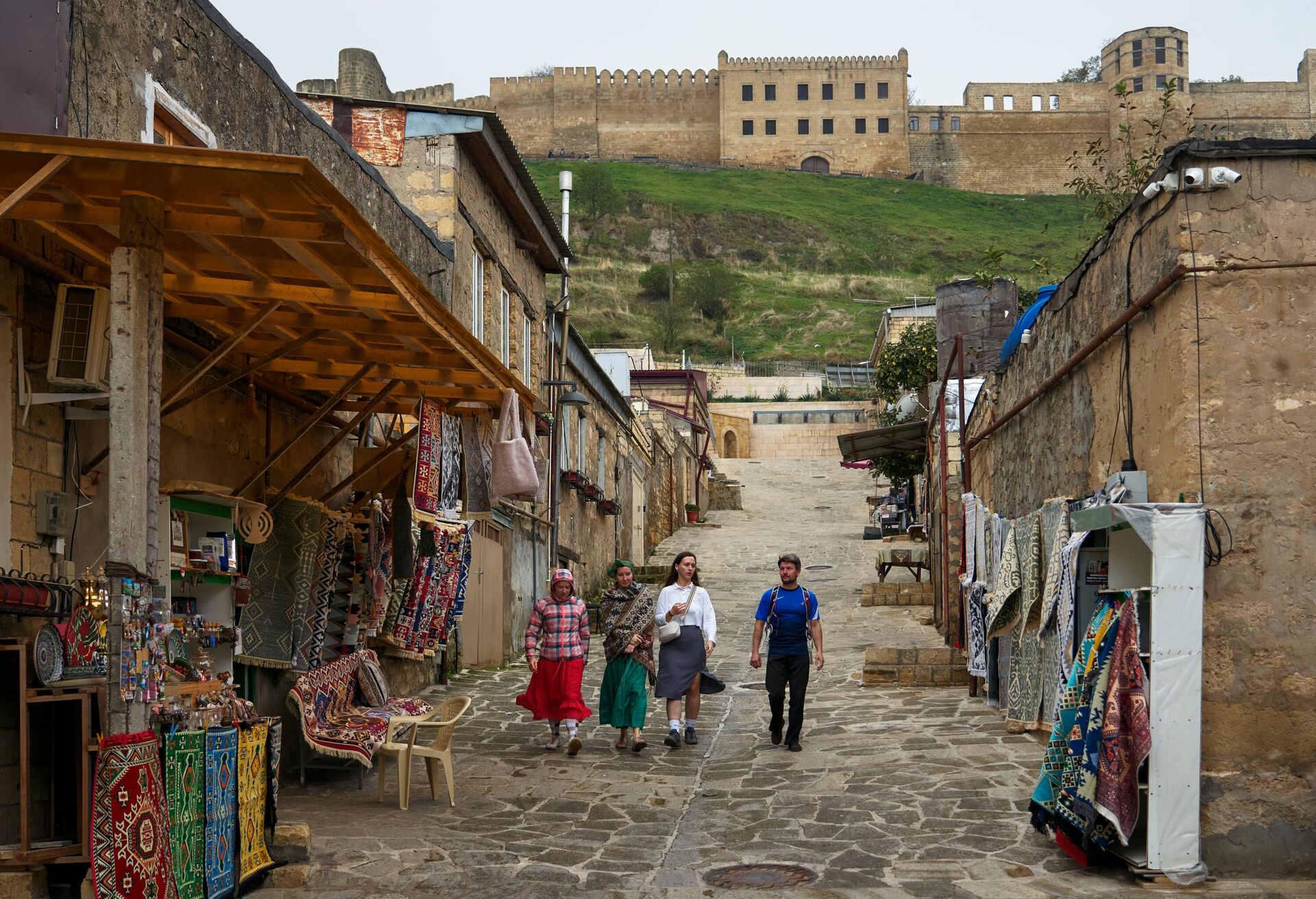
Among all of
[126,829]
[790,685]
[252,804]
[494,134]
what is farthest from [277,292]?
[494,134]

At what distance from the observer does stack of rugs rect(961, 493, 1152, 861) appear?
20.1 feet

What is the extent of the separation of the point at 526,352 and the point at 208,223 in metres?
11.2

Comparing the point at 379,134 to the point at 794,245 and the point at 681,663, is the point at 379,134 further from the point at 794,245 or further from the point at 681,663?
the point at 794,245

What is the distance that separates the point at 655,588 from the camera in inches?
882

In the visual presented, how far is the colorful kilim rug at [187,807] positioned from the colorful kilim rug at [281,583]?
2.83 m

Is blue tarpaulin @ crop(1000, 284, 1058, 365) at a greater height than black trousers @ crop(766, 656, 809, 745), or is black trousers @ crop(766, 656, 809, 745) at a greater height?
blue tarpaulin @ crop(1000, 284, 1058, 365)

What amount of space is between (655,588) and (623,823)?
Result: 14.8 meters

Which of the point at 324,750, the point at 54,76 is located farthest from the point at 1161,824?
the point at 54,76

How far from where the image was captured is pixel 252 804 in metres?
6.06

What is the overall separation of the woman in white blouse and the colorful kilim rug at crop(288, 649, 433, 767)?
2098mm

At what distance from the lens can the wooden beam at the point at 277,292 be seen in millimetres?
6582

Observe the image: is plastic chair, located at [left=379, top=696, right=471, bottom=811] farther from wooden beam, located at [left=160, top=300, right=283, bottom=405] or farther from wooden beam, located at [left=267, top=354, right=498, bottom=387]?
wooden beam, located at [left=160, top=300, right=283, bottom=405]

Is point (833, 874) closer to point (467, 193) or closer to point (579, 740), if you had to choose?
point (579, 740)

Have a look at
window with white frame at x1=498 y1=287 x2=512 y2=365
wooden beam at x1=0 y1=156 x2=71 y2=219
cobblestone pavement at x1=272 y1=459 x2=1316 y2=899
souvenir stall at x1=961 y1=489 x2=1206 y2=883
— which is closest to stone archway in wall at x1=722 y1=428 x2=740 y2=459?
window with white frame at x1=498 y1=287 x2=512 y2=365
